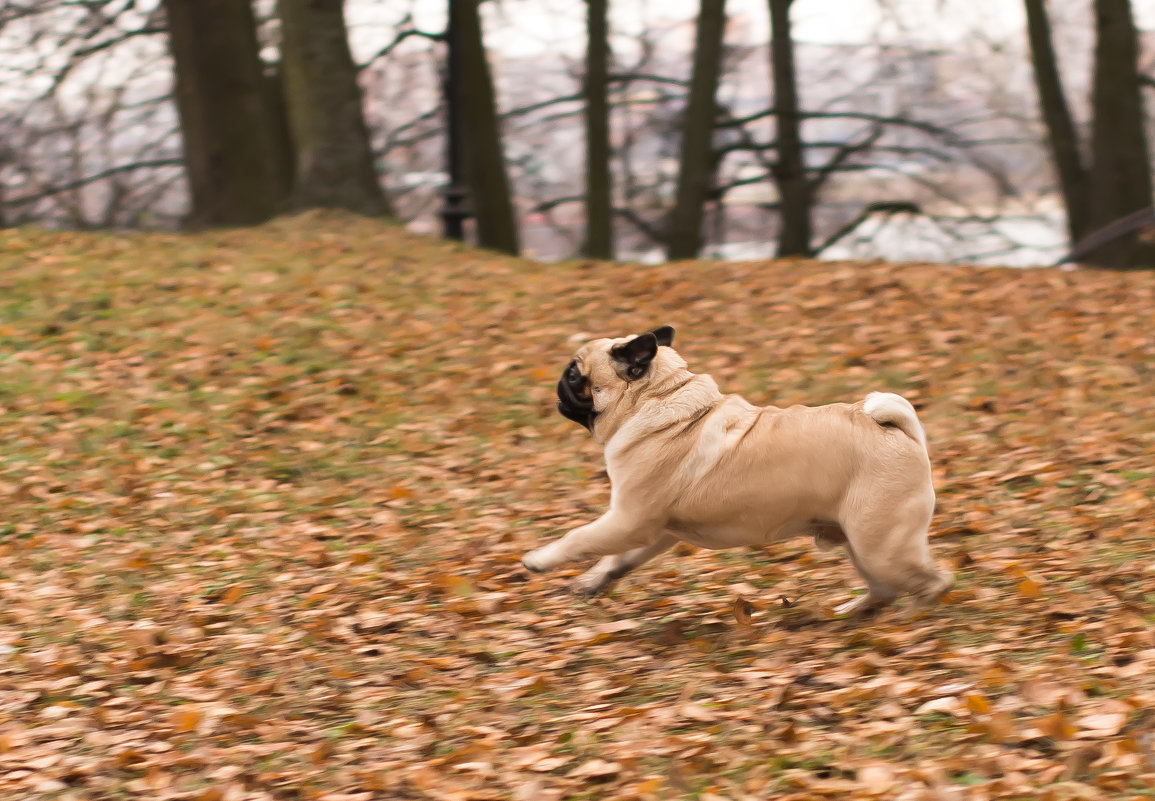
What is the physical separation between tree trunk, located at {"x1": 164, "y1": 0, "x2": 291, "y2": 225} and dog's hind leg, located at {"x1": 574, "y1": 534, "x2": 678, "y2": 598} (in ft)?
34.5

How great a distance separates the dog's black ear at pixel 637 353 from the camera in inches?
224

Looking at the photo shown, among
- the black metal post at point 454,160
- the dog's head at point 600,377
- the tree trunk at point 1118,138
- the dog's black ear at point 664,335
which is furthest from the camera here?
the black metal post at point 454,160

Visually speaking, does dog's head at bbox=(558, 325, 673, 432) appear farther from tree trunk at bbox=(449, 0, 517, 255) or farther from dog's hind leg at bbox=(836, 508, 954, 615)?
tree trunk at bbox=(449, 0, 517, 255)

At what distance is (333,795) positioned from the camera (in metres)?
4.54

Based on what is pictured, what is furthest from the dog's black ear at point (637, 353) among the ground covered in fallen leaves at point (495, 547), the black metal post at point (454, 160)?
the black metal post at point (454, 160)

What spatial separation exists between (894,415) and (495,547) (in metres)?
3.05

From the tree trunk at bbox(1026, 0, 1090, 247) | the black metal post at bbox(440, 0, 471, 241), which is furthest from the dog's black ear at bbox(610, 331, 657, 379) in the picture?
the tree trunk at bbox(1026, 0, 1090, 247)

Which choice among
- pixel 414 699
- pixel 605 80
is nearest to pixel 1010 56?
pixel 605 80

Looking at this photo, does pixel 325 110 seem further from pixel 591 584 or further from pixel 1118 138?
pixel 591 584

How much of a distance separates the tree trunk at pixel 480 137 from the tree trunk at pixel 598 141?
83.6 inches

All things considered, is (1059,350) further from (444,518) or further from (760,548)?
(444,518)

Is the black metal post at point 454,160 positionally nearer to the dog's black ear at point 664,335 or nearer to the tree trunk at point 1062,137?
the tree trunk at point 1062,137

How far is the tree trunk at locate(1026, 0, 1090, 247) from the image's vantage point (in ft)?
54.2

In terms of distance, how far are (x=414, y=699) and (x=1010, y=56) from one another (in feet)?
66.7
